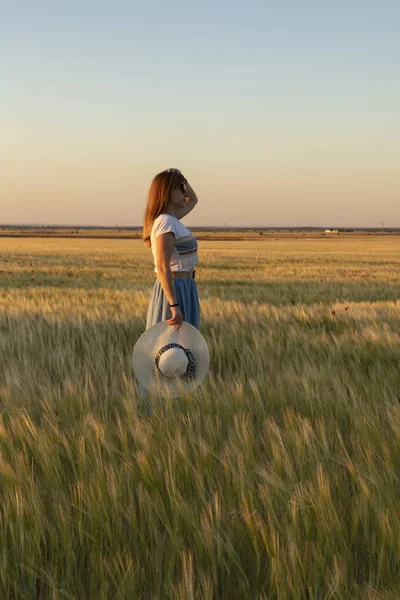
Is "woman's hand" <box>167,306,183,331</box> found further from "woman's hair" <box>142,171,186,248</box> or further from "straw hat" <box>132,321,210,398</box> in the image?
"woman's hair" <box>142,171,186,248</box>

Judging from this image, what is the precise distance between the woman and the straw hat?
0.09 m

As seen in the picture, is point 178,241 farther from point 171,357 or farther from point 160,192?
point 171,357

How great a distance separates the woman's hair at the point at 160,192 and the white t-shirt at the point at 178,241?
0.08 meters

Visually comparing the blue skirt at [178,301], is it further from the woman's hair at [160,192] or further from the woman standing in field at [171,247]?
the woman's hair at [160,192]

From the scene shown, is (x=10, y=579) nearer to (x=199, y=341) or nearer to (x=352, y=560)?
(x=352, y=560)

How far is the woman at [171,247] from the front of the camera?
4.00 metres

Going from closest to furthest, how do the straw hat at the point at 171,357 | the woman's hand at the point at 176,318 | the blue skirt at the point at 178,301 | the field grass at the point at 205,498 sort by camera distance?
1. the field grass at the point at 205,498
2. the straw hat at the point at 171,357
3. the woman's hand at the point at 176,318
4. the blue skirt at the point at 178,301

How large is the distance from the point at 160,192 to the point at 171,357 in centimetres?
109

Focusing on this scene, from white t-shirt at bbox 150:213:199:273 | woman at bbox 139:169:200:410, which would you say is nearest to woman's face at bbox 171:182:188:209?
woman at bbox 139:169:200:410

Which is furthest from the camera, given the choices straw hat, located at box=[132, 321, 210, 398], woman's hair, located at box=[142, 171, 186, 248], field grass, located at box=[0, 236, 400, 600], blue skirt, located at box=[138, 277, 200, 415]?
A: blue skirt, located at box=[138, 277, 200, 415]

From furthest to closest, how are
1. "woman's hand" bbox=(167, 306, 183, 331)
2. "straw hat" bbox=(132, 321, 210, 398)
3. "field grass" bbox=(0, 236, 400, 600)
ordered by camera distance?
"woman's hand" bbox=(167, 306, 183, 331), "straw hat" bbox=(132, 321, 210, 398), "field grass" bbox=(0, 236, 400, 600)

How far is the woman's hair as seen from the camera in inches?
161

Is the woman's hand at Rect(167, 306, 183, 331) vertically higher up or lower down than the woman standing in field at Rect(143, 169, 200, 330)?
lower down

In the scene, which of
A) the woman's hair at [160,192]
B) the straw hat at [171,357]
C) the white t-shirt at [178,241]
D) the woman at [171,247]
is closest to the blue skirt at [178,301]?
the woman at [171,247]
